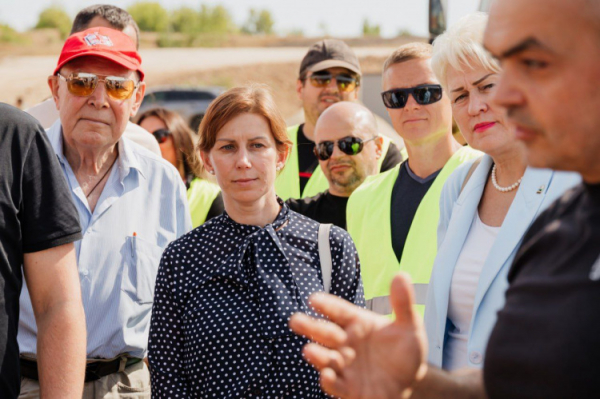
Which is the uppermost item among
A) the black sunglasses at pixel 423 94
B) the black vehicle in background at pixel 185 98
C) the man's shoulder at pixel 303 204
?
the black vehicle in background at pixel 185 98

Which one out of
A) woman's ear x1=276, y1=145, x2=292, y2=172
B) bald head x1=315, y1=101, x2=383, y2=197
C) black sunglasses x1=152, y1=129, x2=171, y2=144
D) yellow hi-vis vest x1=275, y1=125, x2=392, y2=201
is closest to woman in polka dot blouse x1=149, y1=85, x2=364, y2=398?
woman's ear x1=276, y1=145, x2=292, y2=172

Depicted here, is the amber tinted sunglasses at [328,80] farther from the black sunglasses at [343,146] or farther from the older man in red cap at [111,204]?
the older man in red cap at [111,204]

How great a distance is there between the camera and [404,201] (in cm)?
343

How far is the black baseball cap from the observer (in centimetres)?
502

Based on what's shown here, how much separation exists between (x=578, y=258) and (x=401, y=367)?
366 millimetres

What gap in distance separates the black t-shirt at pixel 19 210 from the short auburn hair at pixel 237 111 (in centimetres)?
75

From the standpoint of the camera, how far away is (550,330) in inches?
48.6

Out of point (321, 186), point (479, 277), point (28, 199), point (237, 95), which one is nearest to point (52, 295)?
point (28, 199)

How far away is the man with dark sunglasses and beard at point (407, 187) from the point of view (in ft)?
10.6

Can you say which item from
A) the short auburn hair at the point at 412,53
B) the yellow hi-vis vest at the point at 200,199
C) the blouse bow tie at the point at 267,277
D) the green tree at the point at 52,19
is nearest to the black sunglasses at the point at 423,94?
the short auburn hair at the point at 412,53

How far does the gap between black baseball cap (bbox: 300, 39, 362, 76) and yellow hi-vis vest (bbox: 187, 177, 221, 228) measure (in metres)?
1.11

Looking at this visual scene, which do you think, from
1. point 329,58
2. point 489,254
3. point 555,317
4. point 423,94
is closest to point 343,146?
point 423,94

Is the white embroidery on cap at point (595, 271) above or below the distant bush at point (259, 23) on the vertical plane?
below

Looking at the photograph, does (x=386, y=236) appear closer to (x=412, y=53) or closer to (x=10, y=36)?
(x=412, y=53)
